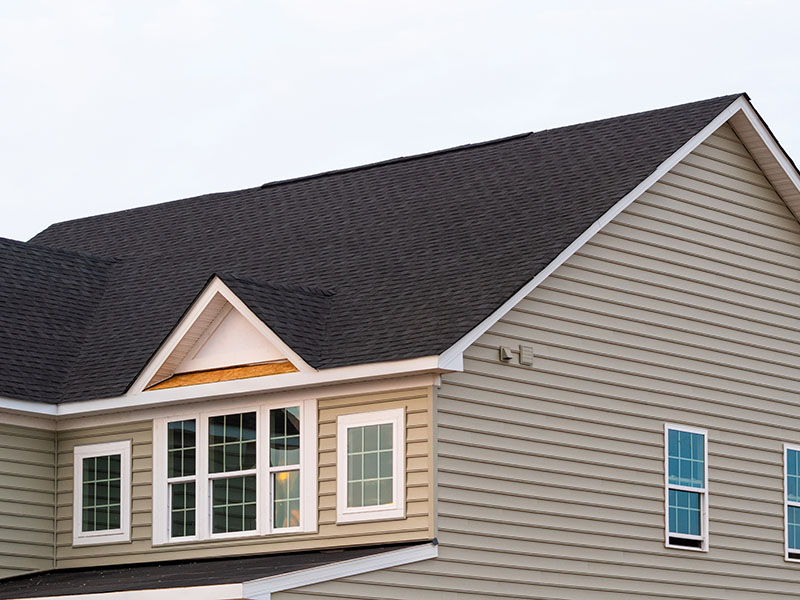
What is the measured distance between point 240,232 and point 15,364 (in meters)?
4.45

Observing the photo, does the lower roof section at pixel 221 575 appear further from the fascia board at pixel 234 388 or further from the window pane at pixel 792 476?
the window pane at pixel 792 476

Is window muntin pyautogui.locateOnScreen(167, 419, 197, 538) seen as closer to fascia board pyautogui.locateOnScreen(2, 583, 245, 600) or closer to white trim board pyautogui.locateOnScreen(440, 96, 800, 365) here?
fascia board pyautogui.locateOnScreen(2, 583, 245, 600)

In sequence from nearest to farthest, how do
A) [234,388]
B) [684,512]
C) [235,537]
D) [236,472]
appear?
[234,388] → [235,537] → [236,472] → [684,512]

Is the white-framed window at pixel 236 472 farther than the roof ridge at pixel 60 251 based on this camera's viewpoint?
No

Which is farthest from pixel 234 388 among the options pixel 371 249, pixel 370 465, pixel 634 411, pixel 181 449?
pixel 634 411

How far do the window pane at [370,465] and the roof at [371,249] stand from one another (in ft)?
2.77

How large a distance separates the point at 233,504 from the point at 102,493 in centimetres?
227

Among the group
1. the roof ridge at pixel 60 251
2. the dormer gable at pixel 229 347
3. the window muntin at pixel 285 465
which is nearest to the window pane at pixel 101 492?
the dormer gable at pixel 229 347

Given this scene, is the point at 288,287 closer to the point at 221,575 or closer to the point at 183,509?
the point at 183,509

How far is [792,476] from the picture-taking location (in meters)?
22.2

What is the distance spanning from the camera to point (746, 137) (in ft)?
73.1

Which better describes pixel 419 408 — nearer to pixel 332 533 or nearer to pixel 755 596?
pixel 332 533

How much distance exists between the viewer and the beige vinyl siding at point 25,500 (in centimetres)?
2088

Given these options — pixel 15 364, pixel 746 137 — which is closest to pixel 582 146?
pixel 746 137
